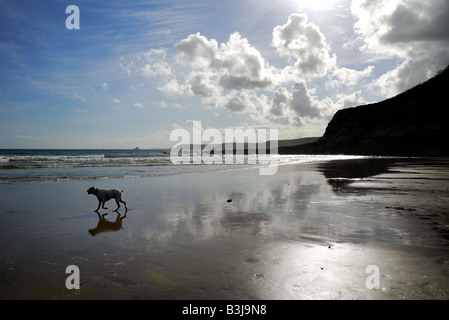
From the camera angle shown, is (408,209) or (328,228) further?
(408,209)

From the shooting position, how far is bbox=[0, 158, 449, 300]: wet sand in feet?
14.4

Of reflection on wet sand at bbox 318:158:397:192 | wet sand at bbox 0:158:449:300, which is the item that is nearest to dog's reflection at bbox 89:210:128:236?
A: wet sand at bbox 0:158:449:300

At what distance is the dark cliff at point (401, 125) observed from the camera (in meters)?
70.2

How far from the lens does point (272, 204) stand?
1167cm

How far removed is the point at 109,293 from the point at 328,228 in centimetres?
594

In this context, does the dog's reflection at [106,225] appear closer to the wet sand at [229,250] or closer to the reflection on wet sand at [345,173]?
the wet sand at [229,250]
